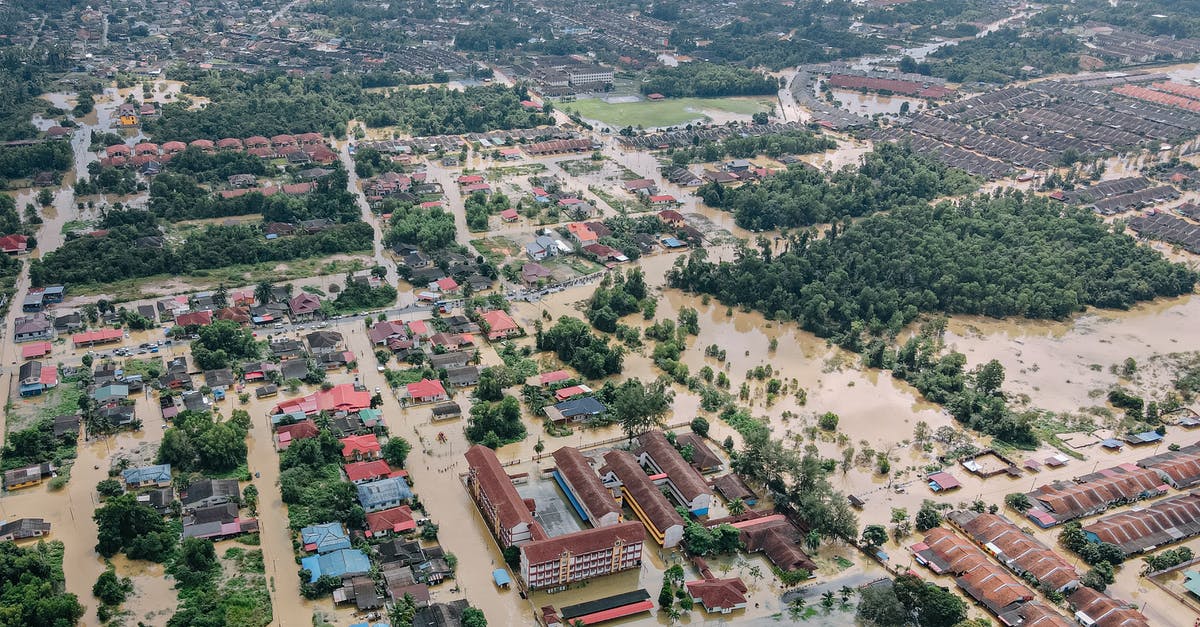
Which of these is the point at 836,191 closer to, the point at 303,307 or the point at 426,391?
the point at 426,391

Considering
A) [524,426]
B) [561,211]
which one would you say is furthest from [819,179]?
[524,426]

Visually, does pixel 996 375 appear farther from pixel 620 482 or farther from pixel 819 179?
pixel 819 179

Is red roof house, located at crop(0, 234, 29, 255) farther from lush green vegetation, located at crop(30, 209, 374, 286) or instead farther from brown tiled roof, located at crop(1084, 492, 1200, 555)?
brown tiled roof, located at crop(1084, 492, 1200, 555)

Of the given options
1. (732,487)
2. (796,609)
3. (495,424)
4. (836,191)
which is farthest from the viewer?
(836,191)

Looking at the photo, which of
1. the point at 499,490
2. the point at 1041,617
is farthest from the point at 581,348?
the point at 1041,617

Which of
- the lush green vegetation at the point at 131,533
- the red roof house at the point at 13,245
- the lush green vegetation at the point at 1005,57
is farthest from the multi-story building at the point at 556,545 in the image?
the lush green vegetation at the point at 1005,57

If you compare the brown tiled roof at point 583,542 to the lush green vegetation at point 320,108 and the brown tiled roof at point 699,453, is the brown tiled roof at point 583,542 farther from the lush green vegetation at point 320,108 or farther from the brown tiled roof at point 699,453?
the lush green vegetation at point 320,108

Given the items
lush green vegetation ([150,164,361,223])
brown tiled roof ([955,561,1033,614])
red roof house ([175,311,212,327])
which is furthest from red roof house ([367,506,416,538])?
lush green vegetation ([150,164,361,223])
